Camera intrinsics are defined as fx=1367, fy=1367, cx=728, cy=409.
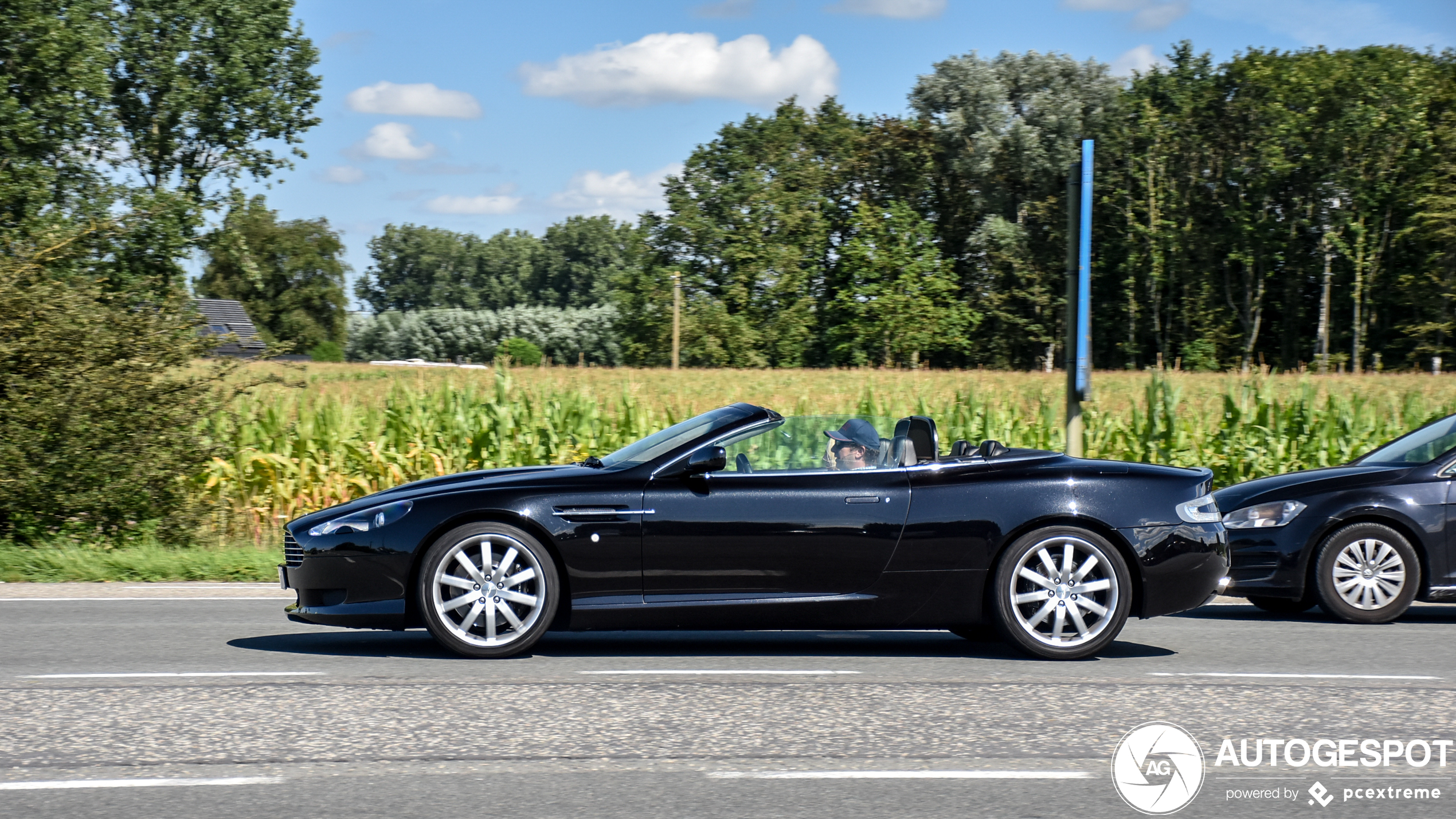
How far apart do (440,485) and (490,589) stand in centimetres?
74

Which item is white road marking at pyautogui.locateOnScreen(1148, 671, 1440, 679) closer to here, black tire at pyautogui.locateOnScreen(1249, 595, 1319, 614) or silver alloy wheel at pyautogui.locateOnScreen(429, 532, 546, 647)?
black tire at pyautogui.locateOnScreen(1249, 595, 1319, 614)

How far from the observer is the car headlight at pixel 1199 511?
7453mm

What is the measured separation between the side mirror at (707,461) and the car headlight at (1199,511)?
8.27ft

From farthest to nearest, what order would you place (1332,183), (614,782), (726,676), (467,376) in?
(1332,183)
(467,376)
(726,676)
(614,782)

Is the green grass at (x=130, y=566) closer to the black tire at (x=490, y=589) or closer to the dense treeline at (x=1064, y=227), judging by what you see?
the black tire at (x=490, y=589)

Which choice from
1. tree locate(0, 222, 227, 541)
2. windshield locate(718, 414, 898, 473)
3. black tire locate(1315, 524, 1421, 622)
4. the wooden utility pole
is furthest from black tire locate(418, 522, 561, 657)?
the wooden utility pole

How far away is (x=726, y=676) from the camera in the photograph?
6.71 metres

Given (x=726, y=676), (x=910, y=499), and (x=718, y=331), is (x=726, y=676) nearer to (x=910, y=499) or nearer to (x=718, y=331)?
(x=910, y=499)

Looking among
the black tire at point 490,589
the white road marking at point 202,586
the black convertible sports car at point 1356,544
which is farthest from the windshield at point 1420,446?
the white road marking at point 202,586

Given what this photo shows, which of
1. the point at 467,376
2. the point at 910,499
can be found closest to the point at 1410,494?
the point at 910,499

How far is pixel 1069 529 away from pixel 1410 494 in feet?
10.8

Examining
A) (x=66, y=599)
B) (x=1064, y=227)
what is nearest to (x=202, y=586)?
(x=66, y=599)

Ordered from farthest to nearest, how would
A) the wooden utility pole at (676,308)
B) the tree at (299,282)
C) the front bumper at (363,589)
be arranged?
the tree at (299,282) < the wooden utility pole at (676,308) < the front bumper at (363,589)

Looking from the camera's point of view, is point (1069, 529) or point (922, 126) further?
point (922, 126)
